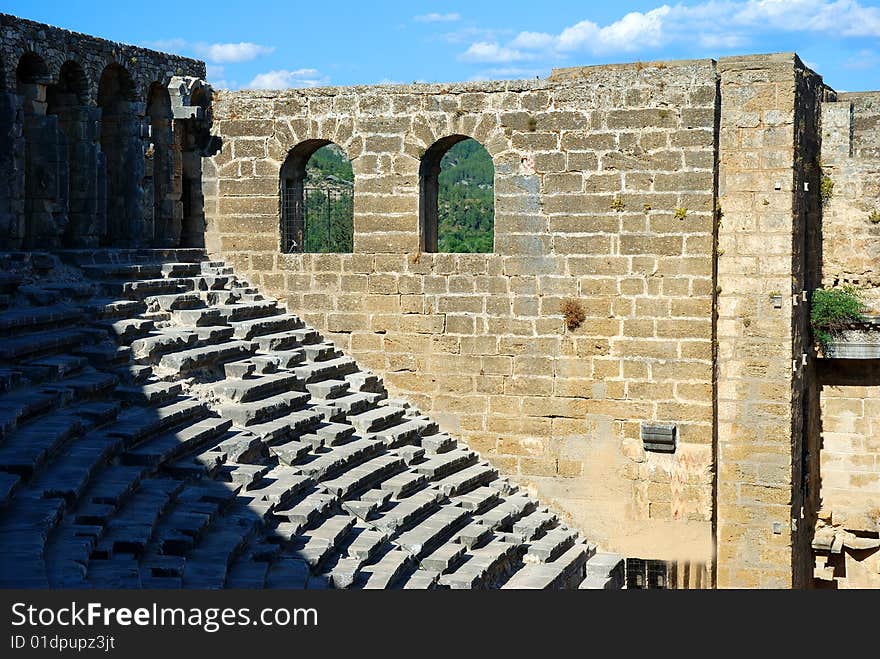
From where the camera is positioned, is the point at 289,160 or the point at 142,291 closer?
the point at 142,291

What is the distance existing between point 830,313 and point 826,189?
1547 millimetres

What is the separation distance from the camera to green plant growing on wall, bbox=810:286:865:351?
13.6m

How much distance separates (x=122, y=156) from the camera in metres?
13.5

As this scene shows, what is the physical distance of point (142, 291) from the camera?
1223 cm

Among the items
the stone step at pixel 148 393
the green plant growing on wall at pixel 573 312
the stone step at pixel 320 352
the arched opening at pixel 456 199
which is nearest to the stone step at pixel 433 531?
the stone step at pixel 148 393

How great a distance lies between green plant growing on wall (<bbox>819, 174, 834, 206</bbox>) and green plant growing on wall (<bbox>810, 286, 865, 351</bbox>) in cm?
113

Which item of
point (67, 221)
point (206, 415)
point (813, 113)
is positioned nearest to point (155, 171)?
point (67, 221)

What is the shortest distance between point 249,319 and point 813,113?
21.2 ft

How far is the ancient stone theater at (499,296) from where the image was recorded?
36.9 ft

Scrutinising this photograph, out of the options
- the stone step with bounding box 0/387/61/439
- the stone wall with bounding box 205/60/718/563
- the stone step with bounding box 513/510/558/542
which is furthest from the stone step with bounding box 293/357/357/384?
the stone step with bounding box 0/387/61/439

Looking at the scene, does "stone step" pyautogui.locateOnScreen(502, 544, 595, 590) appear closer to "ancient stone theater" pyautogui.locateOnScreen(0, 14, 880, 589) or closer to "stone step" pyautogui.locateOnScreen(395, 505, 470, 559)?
"ancient stone theater" pyautogui.locateOnScreen(0, 14, 880, 589)

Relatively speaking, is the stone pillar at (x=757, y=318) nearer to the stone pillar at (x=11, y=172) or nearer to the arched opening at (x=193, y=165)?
the arched opening at (x=193, y=165)

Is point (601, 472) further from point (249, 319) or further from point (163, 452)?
point (163, 452)

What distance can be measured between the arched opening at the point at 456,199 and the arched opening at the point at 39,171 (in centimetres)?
376
